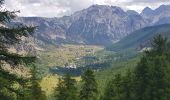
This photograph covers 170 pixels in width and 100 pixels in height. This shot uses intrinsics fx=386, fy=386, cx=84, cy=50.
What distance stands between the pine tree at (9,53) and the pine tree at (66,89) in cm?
4153

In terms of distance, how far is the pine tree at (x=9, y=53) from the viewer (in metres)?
21.0

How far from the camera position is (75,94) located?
63969mm

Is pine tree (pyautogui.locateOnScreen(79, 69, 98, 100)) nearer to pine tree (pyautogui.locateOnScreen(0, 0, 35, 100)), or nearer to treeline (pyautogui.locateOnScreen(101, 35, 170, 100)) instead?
treeline (pyautogui.locateOnScreen(101, 35, 170, 100))

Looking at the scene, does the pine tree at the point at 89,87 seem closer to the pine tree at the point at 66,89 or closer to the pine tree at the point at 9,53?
the pine tree at the point at 66,89

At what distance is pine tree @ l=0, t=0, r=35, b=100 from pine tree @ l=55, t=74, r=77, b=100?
41.5m

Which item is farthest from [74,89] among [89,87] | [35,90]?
[35,90]

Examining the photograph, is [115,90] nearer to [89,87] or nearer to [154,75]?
[89,87]

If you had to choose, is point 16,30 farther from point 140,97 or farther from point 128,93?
point 128,93

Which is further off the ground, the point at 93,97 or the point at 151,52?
the point at 151,52

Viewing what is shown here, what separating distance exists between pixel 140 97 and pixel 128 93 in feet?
17.0

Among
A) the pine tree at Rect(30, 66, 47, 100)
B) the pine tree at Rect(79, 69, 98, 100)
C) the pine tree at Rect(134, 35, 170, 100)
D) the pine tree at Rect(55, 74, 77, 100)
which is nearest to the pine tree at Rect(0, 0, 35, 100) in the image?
the pine tree at Rect(30, 66, 47, 100)

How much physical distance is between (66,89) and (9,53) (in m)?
43.3

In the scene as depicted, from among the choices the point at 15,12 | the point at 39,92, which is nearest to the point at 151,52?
the point at 39,92

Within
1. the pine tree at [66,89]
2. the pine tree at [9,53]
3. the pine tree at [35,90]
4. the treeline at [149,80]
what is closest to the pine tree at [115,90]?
the treeline at [149,80]
